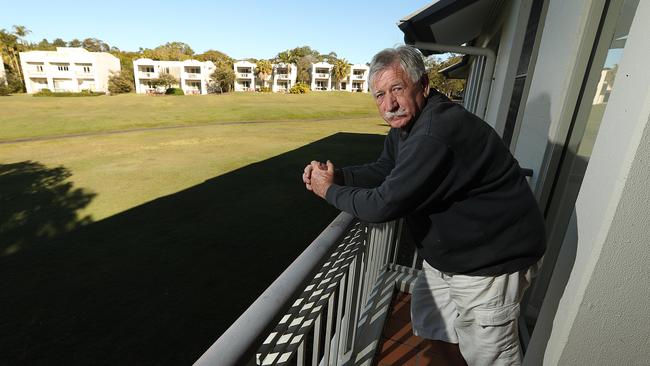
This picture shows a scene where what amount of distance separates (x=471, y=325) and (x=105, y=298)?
17.9 feet

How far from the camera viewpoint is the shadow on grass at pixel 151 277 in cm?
424

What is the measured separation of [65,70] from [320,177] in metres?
80.2

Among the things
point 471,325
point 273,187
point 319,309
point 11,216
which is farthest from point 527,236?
point 11,216

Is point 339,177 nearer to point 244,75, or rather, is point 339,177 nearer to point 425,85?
point 425,85

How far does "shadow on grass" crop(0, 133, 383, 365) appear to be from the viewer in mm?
4242

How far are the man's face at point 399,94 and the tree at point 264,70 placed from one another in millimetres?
81466

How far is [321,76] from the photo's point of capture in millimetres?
86500

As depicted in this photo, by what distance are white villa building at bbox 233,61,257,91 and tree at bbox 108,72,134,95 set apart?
22.3m

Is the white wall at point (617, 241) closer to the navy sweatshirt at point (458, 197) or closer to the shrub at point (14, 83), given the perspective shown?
the navy sweatshirt at point (458, 197)

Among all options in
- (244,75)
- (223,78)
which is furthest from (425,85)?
(244,75)

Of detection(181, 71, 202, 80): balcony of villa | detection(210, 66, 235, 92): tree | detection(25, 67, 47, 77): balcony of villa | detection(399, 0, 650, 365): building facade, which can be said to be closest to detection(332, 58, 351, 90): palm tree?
detection(210, 66, 235, 92): tree

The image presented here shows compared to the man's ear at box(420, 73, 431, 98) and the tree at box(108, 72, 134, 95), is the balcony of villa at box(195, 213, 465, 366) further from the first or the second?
the tree at box(108, 72, 134, 95)

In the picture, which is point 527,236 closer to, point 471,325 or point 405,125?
point 471,325

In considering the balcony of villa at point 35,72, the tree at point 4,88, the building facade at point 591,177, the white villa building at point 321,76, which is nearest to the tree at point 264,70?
the white villa building at point 321,76
